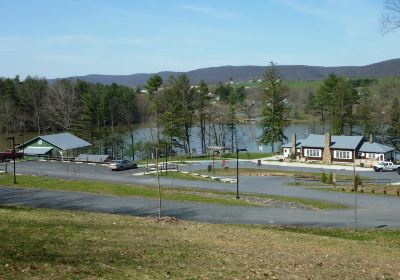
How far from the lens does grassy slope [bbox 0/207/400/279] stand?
11656mm

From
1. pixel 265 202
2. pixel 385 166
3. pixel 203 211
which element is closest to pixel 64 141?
pixel 265 202

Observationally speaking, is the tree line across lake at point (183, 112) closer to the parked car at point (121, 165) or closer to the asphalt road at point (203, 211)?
the parked car at point (121, 165)

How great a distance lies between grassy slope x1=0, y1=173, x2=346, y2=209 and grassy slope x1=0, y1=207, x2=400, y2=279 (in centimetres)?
1611

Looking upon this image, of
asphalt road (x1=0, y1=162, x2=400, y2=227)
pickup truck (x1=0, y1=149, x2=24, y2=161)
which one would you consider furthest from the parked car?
pickup truck (x1=0, y1=149, x2=24, y2=161)

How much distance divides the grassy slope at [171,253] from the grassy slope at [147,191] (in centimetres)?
1611

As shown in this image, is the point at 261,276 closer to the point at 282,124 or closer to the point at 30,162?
the point at 30,162

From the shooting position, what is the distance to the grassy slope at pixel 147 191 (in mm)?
37812

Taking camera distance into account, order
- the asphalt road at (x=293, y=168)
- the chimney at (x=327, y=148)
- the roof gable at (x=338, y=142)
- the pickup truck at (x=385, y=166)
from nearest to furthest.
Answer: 1. the asphalt road at (x=293, y=168)
2. the pickup truck at (x=385, y=166)
3. the roof gable at (x=338, y=142)
4. the chimney at (x=327, y=148)

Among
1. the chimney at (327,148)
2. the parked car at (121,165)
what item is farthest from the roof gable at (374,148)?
the parked car at (121,165)

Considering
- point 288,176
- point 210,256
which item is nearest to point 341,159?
point 288,176

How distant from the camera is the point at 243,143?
336 ft

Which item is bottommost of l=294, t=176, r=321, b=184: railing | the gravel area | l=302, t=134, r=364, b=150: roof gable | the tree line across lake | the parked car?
the gravel area

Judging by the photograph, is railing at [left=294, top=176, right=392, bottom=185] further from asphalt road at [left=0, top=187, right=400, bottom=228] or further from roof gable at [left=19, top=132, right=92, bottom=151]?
roof gable at [left=19, top=132, right=92, bottom=151]

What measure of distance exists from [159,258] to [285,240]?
7129 millimetres
